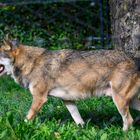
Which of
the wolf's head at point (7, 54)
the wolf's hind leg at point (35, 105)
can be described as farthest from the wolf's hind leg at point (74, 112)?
the wolf's head at point (7, 54)

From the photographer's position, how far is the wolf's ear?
8.34m

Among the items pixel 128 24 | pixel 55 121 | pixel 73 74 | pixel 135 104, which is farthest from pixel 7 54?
pixel 128 24

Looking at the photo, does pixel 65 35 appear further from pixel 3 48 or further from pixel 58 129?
pixel 58 129

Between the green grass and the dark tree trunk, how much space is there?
820 millimetres

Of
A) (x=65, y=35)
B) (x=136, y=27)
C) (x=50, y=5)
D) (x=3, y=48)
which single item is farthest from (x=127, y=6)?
(x=50, y=5)

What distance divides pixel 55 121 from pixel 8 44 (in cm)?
115

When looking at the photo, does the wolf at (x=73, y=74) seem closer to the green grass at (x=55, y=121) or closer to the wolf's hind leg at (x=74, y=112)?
the wolf's hind leg at (x=74, y=112)

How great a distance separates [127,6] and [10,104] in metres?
2.16

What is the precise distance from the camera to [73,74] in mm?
8273

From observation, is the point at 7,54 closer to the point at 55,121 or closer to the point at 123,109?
the point at 55,121

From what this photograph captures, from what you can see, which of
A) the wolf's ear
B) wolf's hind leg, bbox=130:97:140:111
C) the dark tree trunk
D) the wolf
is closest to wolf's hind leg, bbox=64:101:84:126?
the wolf

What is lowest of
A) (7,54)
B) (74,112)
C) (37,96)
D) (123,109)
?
(74,112)

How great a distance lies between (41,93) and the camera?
8172 millimetres

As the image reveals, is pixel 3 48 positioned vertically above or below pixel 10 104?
above
